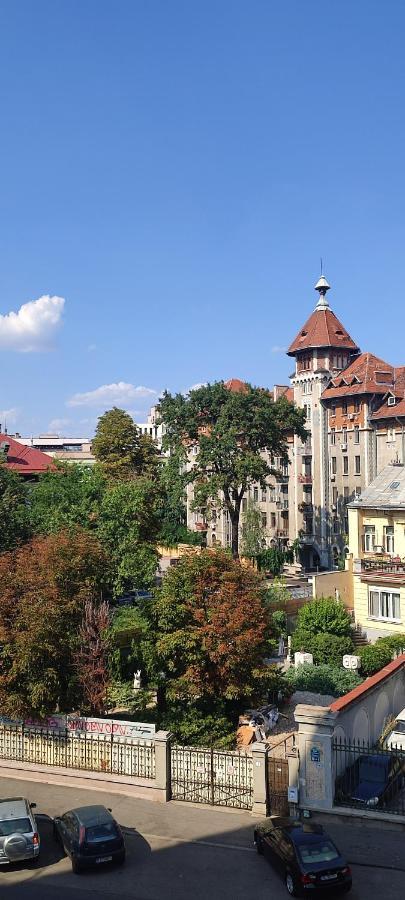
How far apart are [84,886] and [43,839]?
2602mm

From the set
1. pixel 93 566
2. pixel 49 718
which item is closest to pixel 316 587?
pixel 93 566

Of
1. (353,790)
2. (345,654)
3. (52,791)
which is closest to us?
(353,790)

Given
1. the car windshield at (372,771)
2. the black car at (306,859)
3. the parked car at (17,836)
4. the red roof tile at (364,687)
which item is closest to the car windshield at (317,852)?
the black car at (306,859)

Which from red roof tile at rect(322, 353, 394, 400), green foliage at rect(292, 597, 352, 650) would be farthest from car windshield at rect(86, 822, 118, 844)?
red roof tile at rect(322, 353, 394, 400)

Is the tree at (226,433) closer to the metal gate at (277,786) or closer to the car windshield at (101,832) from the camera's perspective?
the metal gate at (277,786)

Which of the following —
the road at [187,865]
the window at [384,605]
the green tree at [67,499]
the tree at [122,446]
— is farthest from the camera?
the tree at [122,446]

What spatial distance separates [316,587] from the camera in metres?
38.6

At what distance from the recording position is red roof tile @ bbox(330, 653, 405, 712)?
20.1 meters

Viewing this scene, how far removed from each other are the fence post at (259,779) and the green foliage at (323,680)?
406 inches

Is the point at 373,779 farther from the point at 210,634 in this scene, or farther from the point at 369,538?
the point at 369,538

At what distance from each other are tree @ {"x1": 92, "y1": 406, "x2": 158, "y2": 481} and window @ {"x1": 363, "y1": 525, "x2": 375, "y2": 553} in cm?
2441

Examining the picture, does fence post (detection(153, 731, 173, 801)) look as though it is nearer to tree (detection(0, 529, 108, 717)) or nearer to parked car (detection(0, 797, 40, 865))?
tree (detection(0, 529, 108, 717))

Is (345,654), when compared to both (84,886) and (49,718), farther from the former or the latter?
(84,886)

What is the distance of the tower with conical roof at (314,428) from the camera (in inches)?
2702
